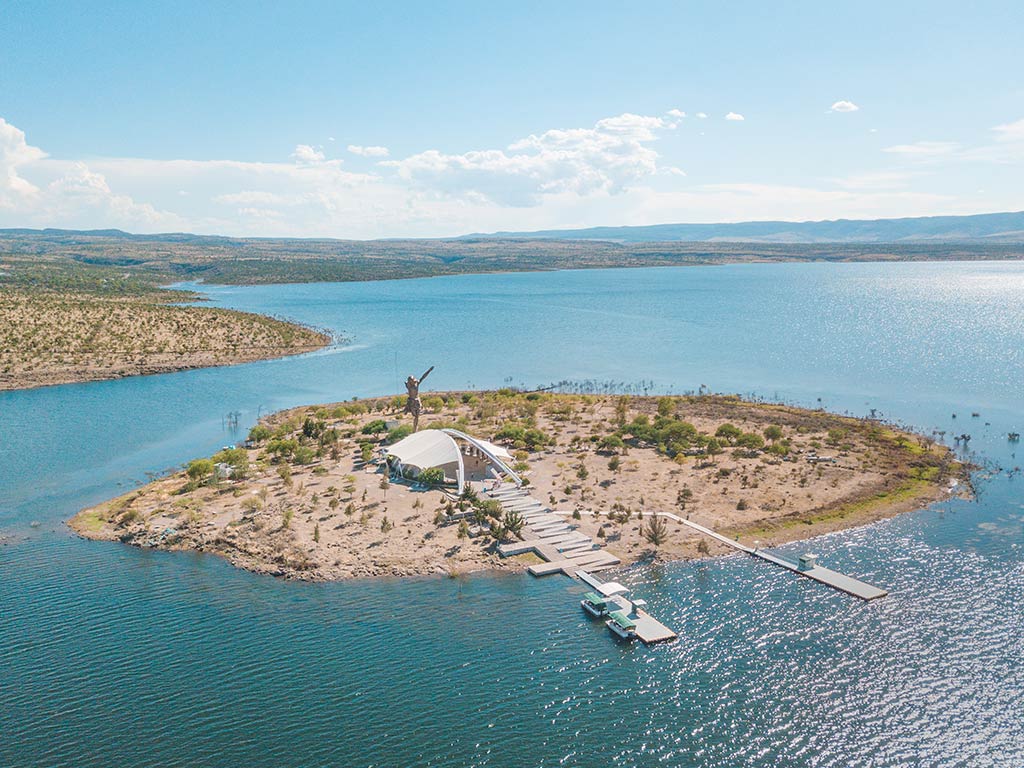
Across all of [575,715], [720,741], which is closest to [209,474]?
[575,715]

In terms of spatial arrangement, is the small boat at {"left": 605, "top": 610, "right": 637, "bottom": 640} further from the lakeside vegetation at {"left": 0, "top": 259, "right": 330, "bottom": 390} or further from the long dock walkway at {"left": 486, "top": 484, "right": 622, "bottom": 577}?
the lakeside vegetation at {"left": 0, "top": 259, "right": 330, "bottom": 390}

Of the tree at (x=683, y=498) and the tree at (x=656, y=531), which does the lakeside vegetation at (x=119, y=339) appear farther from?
the tree at (x=656, y=531)

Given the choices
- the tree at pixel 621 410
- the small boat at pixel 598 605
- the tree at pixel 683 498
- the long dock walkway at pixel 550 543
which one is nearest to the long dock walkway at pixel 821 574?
the tree at pixel 683 498

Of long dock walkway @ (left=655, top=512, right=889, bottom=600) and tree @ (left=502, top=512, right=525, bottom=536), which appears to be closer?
long dock walkway @ (left=655, top=512, right=889, bottom=600)

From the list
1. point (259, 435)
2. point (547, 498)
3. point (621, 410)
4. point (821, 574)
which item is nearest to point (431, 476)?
point (547, 498)

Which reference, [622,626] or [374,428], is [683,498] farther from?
[374,428]

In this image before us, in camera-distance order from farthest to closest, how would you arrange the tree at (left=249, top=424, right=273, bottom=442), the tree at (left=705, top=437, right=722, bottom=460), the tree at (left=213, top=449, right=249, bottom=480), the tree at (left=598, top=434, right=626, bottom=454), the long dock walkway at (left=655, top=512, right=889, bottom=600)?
the tree at (left=249, top=424, right=273, bottom=442) → the tree at (left=598, top=434, right=626, bottom=454) → the tree at (left=705, top=437, right=722, bottom=460) → the tree at (left=213, top=449, right=249, bottom=480) → the long dock walkway at (left=655, top=512, right=889, bottom=600)

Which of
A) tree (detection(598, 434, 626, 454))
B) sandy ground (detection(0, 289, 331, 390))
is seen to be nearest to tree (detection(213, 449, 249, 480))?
tree (detection(598, 434, 626, 454))

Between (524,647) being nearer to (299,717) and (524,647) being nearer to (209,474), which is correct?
(299,717)
